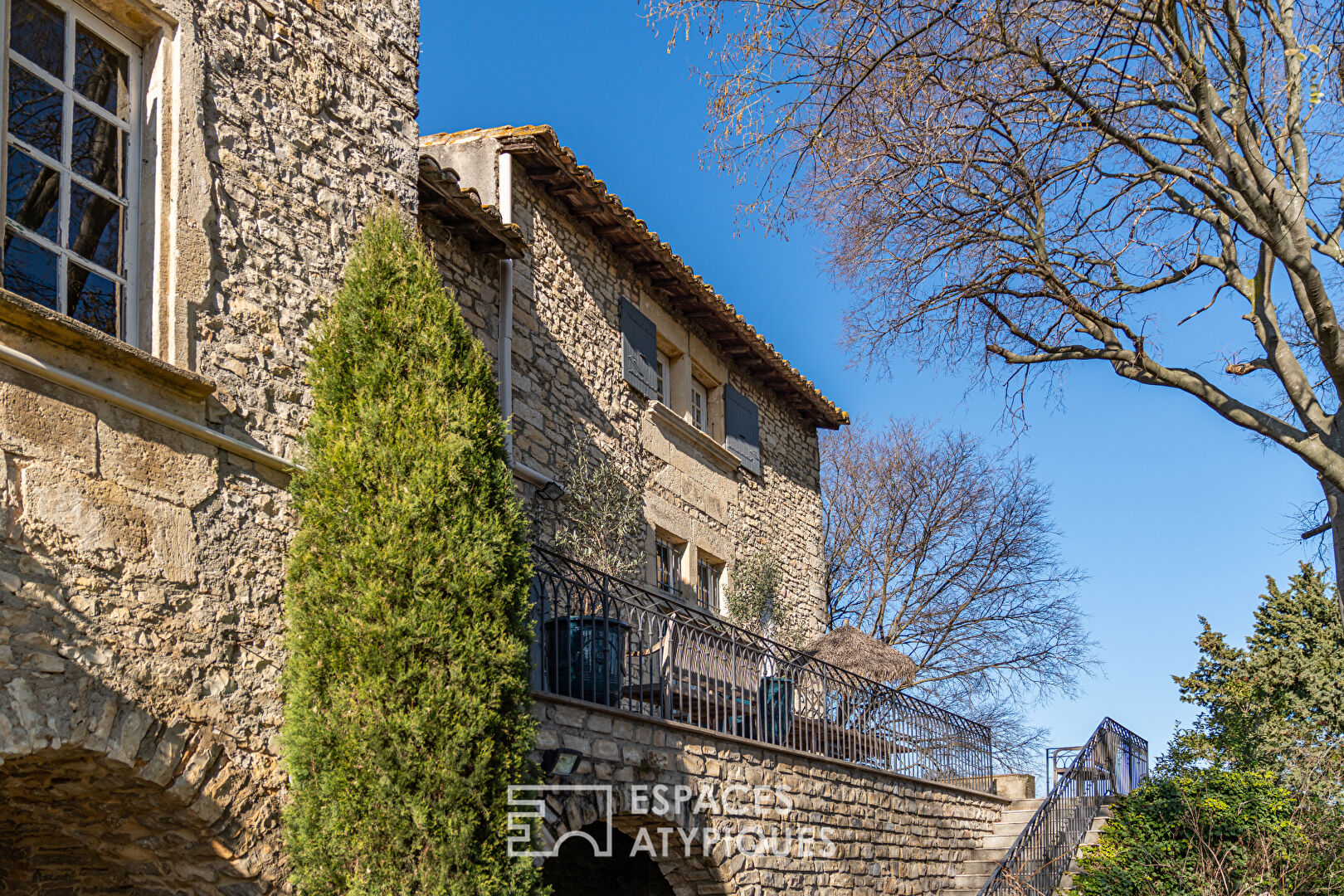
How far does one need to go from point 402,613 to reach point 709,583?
7.58 meters

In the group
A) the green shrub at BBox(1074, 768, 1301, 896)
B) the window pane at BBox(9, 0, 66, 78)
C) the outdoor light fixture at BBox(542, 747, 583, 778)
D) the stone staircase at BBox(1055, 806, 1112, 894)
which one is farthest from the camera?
the stone staircase at BBox(1055, 806, 1112, 894)

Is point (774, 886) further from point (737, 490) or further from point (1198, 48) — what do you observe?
point (1198, 48)

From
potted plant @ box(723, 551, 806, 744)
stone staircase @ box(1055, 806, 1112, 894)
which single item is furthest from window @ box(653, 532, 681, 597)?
stone staircase @ box(1055, 806, 1112, 894)

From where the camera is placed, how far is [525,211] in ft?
33.3

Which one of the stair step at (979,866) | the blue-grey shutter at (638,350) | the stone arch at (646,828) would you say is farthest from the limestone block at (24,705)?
the stair step at (979,866)

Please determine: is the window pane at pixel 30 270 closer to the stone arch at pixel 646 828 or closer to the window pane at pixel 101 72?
the window pane at pixel 101 72

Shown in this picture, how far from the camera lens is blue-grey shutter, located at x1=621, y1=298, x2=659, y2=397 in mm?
11516

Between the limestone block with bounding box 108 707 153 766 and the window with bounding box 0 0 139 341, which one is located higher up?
the window with bounding box 0 0 139 341

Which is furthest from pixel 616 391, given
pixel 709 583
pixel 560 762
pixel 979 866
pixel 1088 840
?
pixel 1088 840

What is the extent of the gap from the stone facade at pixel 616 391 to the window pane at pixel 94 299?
3714mm

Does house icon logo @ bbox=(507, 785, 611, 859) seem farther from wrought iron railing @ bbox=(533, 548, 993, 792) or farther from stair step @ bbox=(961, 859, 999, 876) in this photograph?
stair step @ bbox=(961, 859, 999, 876)

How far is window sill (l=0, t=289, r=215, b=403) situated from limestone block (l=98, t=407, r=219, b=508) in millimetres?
154

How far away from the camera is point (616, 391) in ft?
37.0

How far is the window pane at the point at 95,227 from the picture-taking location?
16.5 feet
